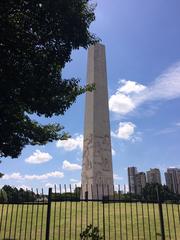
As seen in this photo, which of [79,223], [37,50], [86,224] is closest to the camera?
[37,50]

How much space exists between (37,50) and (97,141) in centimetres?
1895

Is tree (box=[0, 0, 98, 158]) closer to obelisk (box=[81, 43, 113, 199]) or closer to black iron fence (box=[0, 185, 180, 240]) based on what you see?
black iron fence (box=[0, 185, 180, 240])

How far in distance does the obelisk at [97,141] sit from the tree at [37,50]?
1785 cm

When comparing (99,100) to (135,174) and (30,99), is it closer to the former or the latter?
(30,99)

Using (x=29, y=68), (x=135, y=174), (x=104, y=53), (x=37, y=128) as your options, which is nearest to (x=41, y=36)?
(x=29, y=68)

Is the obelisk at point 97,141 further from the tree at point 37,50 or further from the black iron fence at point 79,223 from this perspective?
the tree at point 37,50

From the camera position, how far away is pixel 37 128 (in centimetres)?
1170

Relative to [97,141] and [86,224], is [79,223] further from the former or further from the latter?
[97,141]

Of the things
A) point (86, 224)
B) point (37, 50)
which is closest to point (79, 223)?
point (86, 224)

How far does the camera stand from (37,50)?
8.80m

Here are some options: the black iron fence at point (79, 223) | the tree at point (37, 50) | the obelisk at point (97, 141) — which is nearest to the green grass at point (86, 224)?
the black iron fence at point (79, 223)

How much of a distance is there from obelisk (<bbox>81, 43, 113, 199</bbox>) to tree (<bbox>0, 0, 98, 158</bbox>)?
17.9 meters

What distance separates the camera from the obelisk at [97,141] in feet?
88.4

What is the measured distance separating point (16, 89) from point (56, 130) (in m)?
4.06
